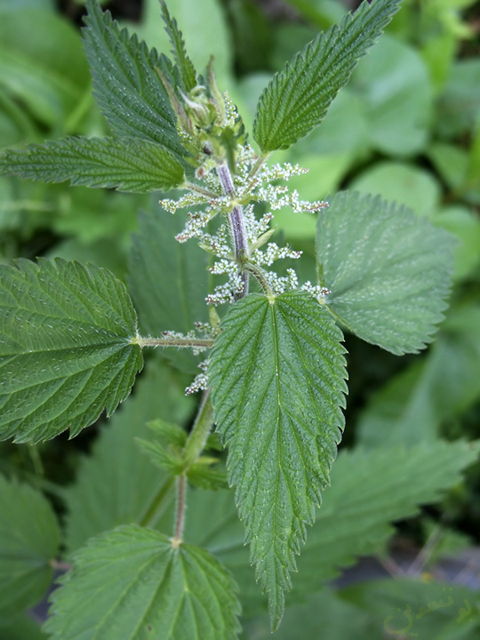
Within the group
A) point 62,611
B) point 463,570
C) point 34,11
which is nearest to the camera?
point 62,611

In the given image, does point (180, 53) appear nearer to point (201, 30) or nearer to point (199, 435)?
point (199, 435)

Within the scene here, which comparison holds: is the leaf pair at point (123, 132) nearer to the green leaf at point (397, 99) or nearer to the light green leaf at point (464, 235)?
the light green leaf at point (464, 235)

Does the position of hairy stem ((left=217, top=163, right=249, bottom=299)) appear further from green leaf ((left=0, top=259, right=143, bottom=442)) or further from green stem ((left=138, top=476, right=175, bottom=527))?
green stem ((left=138, top=476, right=175, bottom=527))

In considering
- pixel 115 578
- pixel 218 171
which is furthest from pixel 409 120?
pixel 115 578

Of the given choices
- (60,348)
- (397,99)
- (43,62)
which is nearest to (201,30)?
(43,62)

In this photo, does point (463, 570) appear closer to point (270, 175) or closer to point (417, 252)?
point (417, 252)
